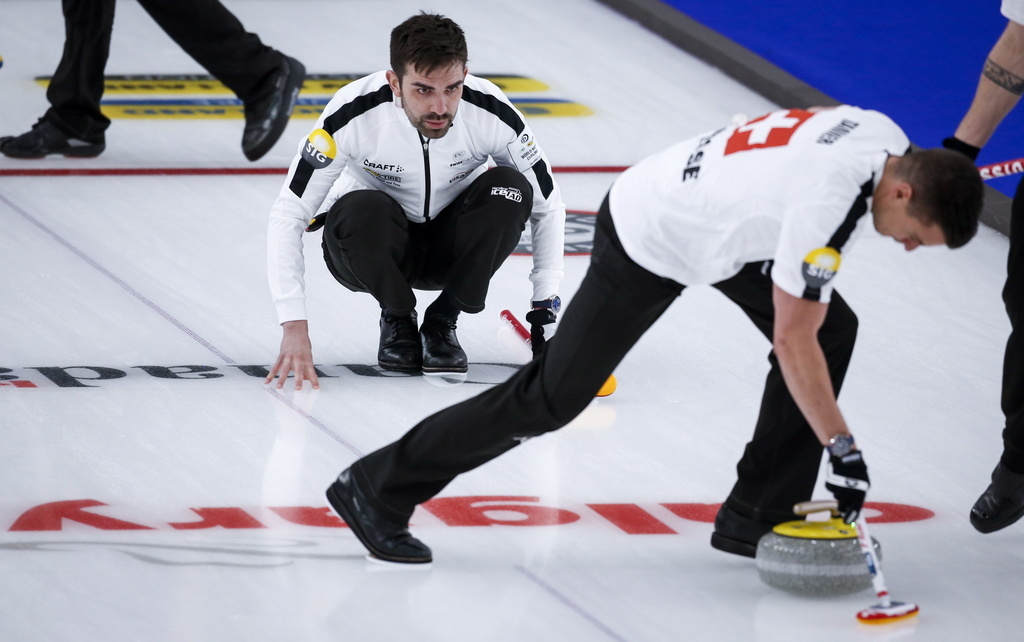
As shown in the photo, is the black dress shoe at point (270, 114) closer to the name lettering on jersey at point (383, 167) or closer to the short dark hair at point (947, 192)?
the name lettering on jersey at point (383, 167)

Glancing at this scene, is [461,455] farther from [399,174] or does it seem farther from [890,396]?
[890,396]

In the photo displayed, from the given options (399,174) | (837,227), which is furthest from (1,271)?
(837,227)

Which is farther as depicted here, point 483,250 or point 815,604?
point 483,250

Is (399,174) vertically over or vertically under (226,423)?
over

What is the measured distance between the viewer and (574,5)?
787 cm

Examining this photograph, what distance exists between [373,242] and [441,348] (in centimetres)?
36

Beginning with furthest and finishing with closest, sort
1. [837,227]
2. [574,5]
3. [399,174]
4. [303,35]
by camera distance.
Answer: [574,5], [303,35], [399,174], [837,227]

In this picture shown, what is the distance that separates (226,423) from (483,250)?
74 cm

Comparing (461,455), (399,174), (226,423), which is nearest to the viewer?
(461,455)

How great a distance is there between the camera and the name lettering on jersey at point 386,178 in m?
3.57

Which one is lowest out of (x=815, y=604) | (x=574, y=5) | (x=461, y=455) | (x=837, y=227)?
(x=815, y=604)

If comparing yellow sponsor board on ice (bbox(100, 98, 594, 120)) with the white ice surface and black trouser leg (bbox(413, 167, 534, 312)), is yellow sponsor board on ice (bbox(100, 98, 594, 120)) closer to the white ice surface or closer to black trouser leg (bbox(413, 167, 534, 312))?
the white ice surface

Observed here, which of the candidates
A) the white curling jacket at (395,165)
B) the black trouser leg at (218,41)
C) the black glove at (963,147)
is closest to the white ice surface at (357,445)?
the white curling jacket at (395,165)

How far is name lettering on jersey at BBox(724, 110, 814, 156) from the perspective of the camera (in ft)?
8.00
